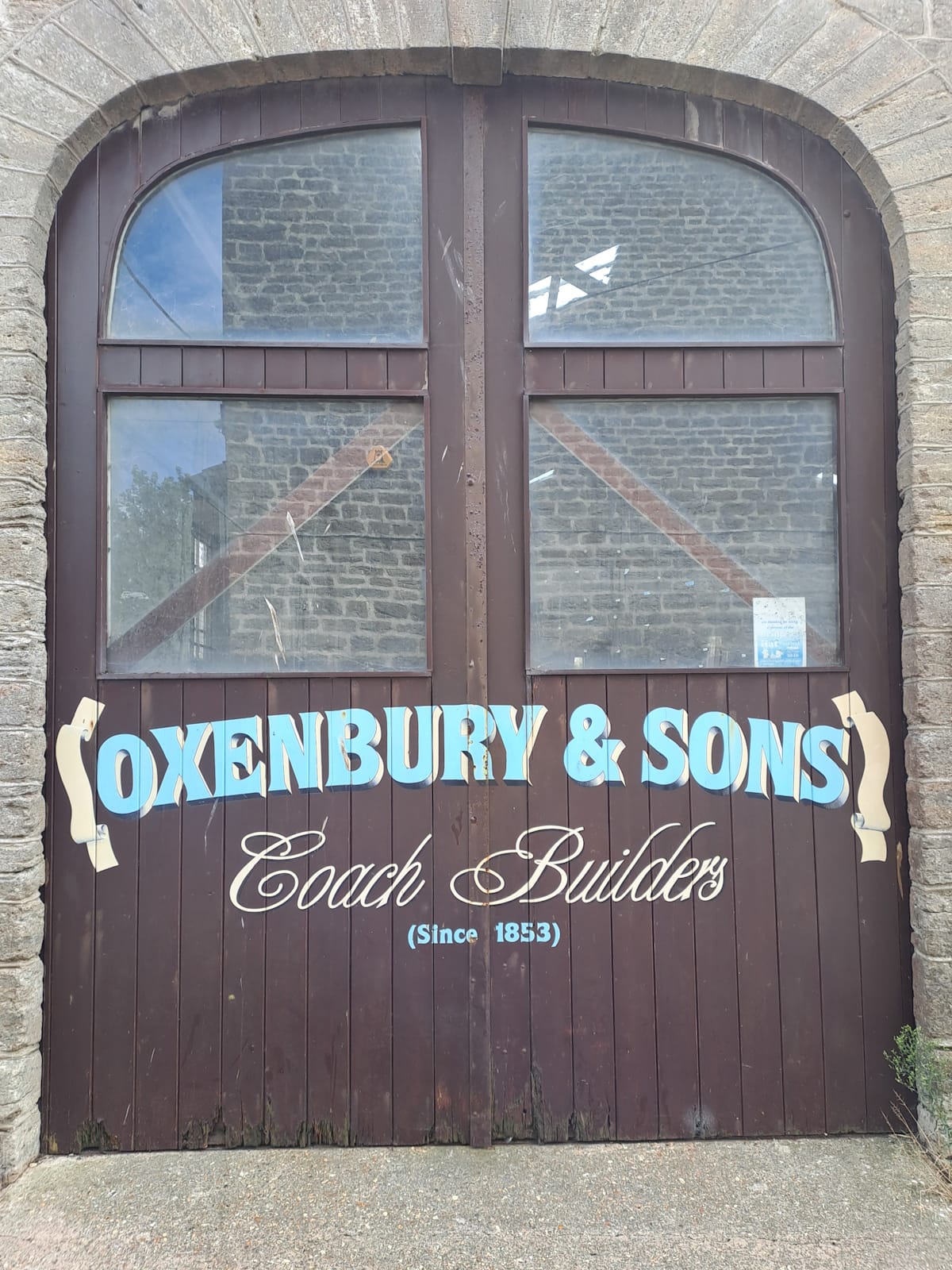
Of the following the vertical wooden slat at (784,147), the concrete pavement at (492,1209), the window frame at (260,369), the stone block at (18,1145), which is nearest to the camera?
the concrete pavement at (492,1209)

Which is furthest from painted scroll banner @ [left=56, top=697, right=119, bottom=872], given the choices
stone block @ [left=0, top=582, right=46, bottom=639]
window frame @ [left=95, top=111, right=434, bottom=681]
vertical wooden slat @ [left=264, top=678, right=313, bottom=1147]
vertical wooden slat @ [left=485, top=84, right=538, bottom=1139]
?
vertical wooden slat @ [left=485, top=84, right=538, bottom=1139]

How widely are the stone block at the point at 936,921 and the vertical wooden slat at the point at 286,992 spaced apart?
247cm

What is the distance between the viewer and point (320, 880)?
3.44 meters

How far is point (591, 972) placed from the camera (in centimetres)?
343

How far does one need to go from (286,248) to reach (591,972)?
3.34 metres

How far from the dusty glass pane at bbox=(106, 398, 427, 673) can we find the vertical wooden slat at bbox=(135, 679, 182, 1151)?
27 cm

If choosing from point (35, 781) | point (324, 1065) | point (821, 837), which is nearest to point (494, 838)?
point (324, 1065)

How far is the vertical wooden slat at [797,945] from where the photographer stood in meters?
3.40

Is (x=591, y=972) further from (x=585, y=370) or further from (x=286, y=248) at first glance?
(x=286, y=248)

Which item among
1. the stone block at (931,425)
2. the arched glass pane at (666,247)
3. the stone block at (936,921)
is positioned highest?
the arched glass pane at (666,247)

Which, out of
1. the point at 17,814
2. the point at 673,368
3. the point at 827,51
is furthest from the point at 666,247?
the point at 17,814

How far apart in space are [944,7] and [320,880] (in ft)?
14.3

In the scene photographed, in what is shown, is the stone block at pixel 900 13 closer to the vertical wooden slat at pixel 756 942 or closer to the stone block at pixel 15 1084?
the vertical wooden slat at pixel 756 942

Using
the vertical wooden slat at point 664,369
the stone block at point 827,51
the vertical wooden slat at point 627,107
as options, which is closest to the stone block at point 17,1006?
the vertical wooden slat at point 664,369
